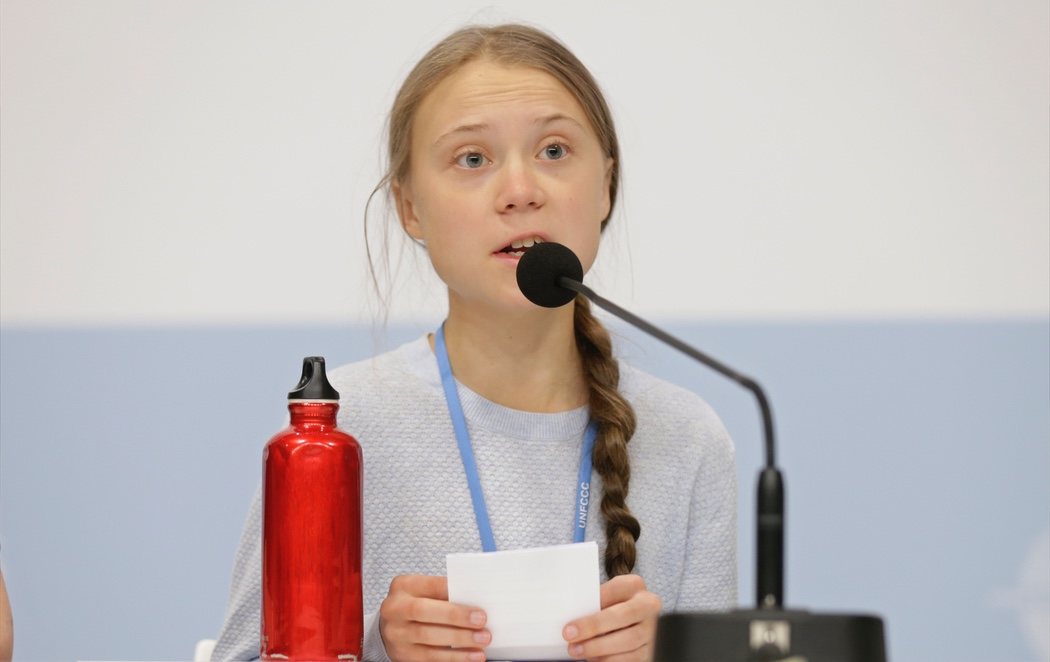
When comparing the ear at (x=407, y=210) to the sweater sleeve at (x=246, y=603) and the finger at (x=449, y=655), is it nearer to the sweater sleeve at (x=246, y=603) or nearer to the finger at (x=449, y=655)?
the sweater sleeve at (x=246, y=603)

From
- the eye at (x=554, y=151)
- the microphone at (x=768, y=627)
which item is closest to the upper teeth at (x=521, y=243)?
the eye at (x=554, y=151)

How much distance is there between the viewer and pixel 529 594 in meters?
1.04

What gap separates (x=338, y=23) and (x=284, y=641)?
1.28 meters

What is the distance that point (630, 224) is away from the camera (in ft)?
6.59

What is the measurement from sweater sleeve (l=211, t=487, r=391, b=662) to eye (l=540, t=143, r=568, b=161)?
1.48 feet

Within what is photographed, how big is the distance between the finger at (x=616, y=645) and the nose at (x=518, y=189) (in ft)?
1.44

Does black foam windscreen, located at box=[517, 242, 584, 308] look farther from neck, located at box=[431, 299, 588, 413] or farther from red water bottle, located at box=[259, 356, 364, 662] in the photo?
neck, located at box=[431, 299, 588, 413]

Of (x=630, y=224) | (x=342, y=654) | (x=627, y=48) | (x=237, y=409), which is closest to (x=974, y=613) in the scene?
(x=630, y=224)

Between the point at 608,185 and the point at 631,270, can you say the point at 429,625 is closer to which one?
the point at 608,185

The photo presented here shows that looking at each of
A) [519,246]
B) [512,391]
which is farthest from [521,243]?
[512,391]

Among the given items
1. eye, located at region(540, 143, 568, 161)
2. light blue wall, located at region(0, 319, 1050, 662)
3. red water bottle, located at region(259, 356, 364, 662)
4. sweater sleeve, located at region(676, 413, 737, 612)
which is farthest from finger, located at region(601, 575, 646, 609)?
light blue wall, located at region(0, 319, 1050, 662)

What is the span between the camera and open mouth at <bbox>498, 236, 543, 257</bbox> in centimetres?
132

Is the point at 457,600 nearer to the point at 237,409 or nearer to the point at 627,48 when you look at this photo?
the point at 237,409

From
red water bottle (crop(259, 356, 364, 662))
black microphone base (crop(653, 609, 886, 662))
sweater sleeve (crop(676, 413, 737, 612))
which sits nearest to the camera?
black microphone base (crop(653, 609, 886, 662))
